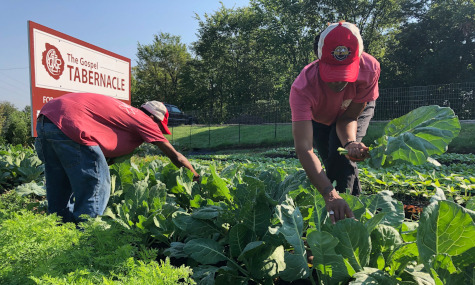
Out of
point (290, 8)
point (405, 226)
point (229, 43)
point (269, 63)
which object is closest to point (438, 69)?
point (290, 8)

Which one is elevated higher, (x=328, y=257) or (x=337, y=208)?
(x=337, y=208)

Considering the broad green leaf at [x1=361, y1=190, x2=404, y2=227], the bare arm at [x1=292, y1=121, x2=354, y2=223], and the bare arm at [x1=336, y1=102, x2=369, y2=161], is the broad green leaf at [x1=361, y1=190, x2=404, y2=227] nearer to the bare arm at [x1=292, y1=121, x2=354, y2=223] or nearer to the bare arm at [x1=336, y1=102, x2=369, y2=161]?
the bare arm at [x1=292, y1=121, x2=354, y2=223]

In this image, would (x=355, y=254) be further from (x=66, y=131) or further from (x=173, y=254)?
(x=66, y=131)

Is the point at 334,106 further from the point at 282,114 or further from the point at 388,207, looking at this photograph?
the point at 282,114

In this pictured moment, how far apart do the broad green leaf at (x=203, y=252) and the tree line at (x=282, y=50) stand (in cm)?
1845

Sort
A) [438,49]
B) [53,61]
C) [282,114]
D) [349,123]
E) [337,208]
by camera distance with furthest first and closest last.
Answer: [438,49]
[282,114]
[53,61]
[349,123]
[337,208]

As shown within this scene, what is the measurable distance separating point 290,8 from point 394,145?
92.9ft

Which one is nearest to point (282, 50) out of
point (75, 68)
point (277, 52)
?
point (277, 52)

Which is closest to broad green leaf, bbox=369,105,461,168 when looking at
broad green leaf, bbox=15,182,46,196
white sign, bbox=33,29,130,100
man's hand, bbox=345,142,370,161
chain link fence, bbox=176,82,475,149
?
man's hand, bbox=345,142,370,161

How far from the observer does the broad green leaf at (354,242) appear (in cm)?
147

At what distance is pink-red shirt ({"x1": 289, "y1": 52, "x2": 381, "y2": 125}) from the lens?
7.28 ft

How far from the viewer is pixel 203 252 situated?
1.85 metres

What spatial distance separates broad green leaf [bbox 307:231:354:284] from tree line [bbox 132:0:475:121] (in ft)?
61.5

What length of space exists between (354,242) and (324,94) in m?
1.23
